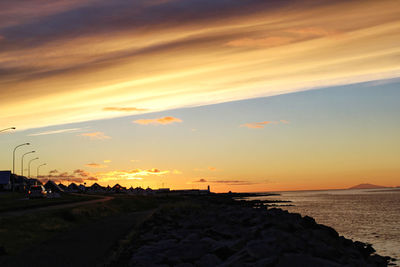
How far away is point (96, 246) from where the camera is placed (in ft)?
57.7

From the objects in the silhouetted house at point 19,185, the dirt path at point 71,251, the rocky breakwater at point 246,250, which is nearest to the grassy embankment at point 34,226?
the dirt path at point 71,251

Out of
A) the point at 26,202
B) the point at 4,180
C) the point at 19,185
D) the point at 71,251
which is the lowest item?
the point at 71,251

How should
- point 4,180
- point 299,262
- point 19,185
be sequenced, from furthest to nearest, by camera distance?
point 19,185
point 4,180
point 299,262

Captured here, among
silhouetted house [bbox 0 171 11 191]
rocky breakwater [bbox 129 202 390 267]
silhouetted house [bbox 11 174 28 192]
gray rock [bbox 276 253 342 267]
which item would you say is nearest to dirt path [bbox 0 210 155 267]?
rocky breakwater [bbox 129 202 390 267]

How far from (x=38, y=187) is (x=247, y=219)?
44490 mm

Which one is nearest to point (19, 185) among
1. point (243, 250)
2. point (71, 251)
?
point (71, 251)

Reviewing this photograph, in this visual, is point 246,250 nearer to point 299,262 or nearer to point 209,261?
point 209,261

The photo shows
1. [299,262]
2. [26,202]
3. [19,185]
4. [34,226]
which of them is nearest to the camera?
[299,262]

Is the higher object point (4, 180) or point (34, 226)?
point (4, 180)

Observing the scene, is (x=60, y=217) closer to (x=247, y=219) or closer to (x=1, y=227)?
(x=1, y=227)

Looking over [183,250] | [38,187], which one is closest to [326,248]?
[183,250]

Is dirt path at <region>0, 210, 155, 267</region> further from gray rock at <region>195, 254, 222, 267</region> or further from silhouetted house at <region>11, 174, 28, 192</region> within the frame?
silhouetted house at <region>11, 174, 28, 192</region>

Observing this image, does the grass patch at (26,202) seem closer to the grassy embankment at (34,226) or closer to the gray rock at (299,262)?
the grassy embankment at (34,226)

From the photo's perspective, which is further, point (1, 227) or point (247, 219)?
point (247, 219)
